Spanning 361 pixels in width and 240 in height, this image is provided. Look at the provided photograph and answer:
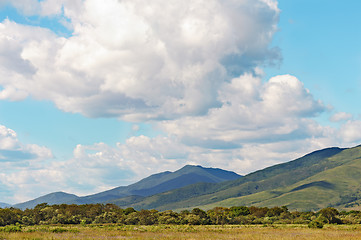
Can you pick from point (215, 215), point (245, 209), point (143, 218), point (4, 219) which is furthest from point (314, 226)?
point (4, 219)

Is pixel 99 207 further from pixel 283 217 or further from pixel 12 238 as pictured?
pixel 12 238

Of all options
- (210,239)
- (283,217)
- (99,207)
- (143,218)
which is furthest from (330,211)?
(210,239)

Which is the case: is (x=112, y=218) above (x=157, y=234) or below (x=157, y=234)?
above

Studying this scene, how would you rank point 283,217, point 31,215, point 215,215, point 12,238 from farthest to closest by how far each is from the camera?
1. point 283,217
2. point 215,215
3. point 31,215
4. point 12,238

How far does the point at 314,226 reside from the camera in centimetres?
9994

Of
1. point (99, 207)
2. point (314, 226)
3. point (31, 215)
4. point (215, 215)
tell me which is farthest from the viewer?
point (99, 207)

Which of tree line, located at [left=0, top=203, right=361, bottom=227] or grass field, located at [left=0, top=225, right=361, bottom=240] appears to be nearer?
grass field, located at [left=0, top=225, right=361, bottom=240]

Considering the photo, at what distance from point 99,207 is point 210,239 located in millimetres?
86772

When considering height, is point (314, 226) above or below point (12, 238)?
below

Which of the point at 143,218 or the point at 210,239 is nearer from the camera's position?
the point at 210,239

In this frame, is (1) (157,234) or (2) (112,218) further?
(2) (112,218)

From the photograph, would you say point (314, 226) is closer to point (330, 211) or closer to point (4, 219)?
point (330, 211)

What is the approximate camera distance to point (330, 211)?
133 metres

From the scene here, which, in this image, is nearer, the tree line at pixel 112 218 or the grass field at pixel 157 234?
the grass field at pixel 157 234
